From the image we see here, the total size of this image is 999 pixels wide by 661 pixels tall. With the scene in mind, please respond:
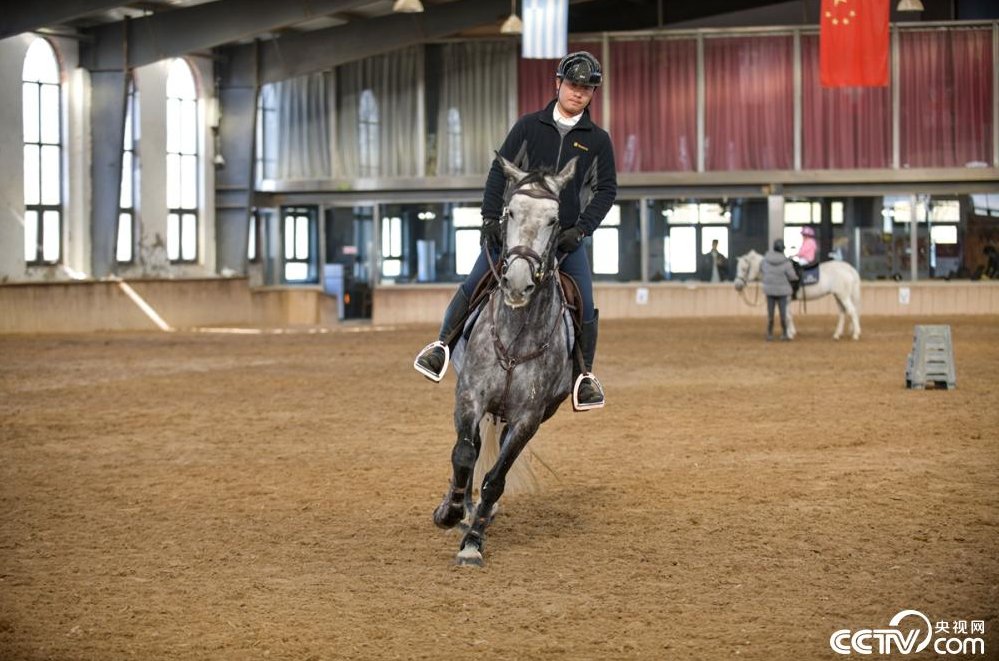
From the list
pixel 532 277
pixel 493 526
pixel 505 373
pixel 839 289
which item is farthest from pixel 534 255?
pixel 839 289

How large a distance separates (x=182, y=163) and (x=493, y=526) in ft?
96.8

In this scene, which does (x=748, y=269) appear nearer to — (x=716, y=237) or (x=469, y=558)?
(x=716, y=237)

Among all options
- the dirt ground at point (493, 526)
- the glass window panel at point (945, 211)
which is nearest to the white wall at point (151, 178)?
the dirt ground at point (493, 526)

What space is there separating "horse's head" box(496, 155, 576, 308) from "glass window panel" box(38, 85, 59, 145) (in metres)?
26.1

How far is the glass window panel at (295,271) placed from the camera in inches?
1620

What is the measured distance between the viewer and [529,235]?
7.46 m

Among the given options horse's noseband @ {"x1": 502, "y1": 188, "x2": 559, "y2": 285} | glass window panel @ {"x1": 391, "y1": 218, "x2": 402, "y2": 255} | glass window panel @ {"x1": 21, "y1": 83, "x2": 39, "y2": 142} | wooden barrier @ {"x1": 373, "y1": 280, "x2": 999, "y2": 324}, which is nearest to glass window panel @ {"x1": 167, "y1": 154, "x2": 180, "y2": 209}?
glass window panel @ {"x1": 21, "y1": 83, "x2": 39, "y2": 142}

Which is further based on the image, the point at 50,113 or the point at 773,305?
the point at 50,113

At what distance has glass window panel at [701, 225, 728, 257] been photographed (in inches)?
1542

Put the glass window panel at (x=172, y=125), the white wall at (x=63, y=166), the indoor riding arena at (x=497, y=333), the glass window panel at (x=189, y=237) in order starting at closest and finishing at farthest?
the indoor riding arena at (x=497, y=333), the white wall at (x=63, y=166), the glass window panel at (x=172, y=125), the glass window panel at (x=189, y=237)

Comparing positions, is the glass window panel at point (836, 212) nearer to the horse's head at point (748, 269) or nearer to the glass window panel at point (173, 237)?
the horse's head at point (748, 269)

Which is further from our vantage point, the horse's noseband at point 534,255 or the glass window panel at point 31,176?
the glass window panel at point 31,176

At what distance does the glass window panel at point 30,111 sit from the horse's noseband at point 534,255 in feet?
84.1

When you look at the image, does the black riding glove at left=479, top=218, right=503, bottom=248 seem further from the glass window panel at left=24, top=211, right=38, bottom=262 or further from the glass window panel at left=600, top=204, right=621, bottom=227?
the glass window panel at left=600, top=204, right=621, bottom=227
